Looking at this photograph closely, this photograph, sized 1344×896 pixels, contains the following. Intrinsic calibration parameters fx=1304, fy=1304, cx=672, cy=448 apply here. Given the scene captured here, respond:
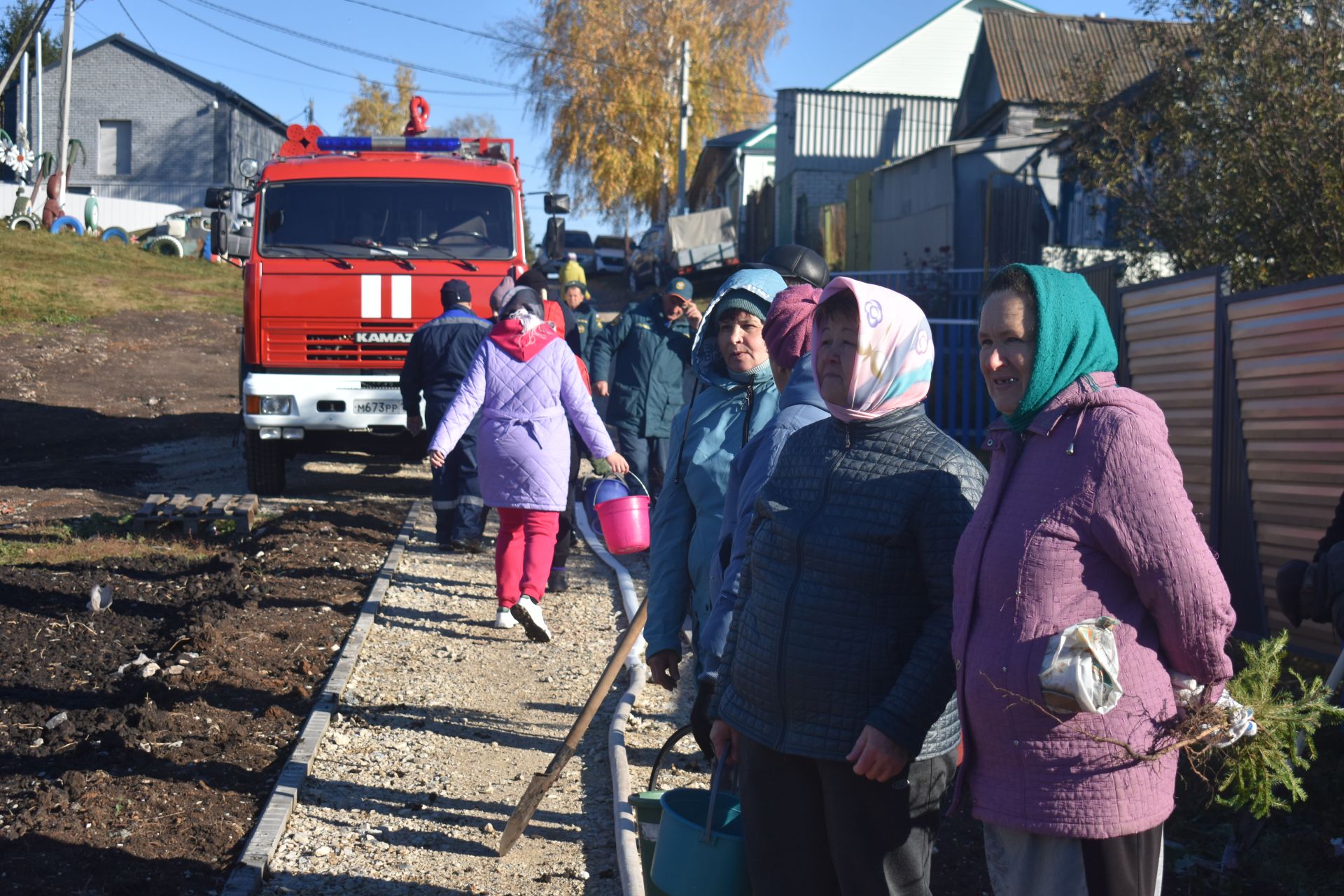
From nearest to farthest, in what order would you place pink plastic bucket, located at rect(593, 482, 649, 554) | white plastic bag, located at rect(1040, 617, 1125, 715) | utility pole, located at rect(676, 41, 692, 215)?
white plastic bag, located at rect(1040, 617, 1125, 715) < pink plastic bucket, located at rect(593, 482, 649, 554) < utility pole, located at rect(676, 41, 692, 215)

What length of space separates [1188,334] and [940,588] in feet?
16.9

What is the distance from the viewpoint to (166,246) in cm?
3931

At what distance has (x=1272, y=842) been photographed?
458 centimetres

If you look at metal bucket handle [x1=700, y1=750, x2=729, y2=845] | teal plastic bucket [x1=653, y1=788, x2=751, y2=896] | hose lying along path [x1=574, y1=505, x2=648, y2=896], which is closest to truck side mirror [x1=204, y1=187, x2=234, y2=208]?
hose lying along path [x1=574, y1=505, x2=648, y2=896]

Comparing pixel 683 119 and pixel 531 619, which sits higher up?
pixel 683 119

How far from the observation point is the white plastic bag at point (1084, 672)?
2.28 metres

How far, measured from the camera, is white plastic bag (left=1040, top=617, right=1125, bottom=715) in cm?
228

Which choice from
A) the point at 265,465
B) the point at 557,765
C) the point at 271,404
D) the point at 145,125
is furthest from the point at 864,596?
the point at 145,125

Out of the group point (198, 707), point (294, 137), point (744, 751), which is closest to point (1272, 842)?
point (744, 751)

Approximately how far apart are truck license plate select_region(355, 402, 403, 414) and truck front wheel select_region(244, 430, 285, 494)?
106 cm

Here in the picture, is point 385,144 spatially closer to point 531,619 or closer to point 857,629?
point 531,619

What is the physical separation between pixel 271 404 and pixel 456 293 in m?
2.62

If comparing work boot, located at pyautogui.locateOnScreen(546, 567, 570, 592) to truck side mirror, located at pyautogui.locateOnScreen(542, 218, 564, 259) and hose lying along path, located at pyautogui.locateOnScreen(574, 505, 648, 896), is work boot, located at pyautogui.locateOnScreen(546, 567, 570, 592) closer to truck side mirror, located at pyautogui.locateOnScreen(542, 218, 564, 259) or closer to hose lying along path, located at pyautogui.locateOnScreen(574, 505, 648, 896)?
hose lying along path, located at pyautogui.locateOnScreen(574, 505, 648, 896)

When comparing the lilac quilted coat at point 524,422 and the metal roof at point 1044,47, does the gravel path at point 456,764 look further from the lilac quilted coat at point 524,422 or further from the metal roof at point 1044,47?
the metal roof at point 1044,47
